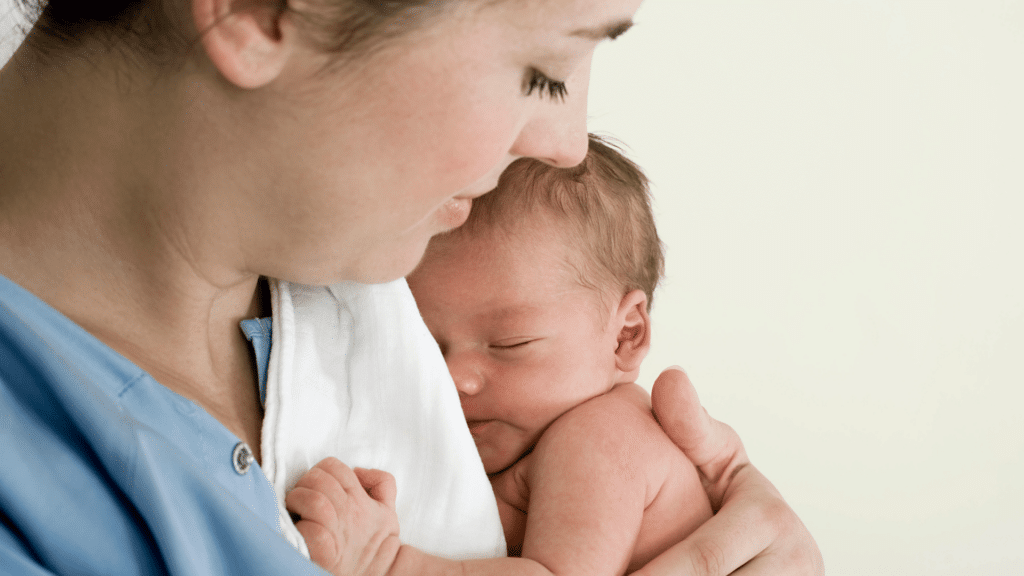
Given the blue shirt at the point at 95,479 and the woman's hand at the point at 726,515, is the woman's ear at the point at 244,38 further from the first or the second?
the woman's hand at the point at 726,515

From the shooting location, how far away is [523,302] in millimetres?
1172

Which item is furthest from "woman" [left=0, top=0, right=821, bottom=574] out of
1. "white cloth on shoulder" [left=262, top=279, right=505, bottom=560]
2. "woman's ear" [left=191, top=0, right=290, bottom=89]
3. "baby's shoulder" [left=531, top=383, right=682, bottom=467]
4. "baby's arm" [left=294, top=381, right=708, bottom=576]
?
"baby's shoulder" [left=531, top=383, right=682, bottom=467]

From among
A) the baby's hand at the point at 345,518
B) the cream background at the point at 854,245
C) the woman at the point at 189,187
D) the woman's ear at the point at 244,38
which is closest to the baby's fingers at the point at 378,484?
the baby's hand at the point at 345,518

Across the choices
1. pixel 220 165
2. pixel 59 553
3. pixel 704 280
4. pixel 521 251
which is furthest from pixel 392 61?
pixel 704 280

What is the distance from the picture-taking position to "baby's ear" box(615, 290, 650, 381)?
1.29m

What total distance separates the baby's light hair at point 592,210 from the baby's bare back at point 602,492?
0.20 meters

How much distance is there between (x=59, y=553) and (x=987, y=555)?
229cm

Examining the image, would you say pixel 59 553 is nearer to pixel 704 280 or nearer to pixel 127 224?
pixel 127 224

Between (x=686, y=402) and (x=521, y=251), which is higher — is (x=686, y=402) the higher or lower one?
the lower one

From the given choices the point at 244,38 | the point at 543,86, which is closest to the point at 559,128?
the point at 543,86

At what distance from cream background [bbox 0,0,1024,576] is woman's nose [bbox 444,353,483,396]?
109 cm

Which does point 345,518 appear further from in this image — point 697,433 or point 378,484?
point 697,433

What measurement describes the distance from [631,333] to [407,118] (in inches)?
29.0

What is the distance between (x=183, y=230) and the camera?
2.40ft
